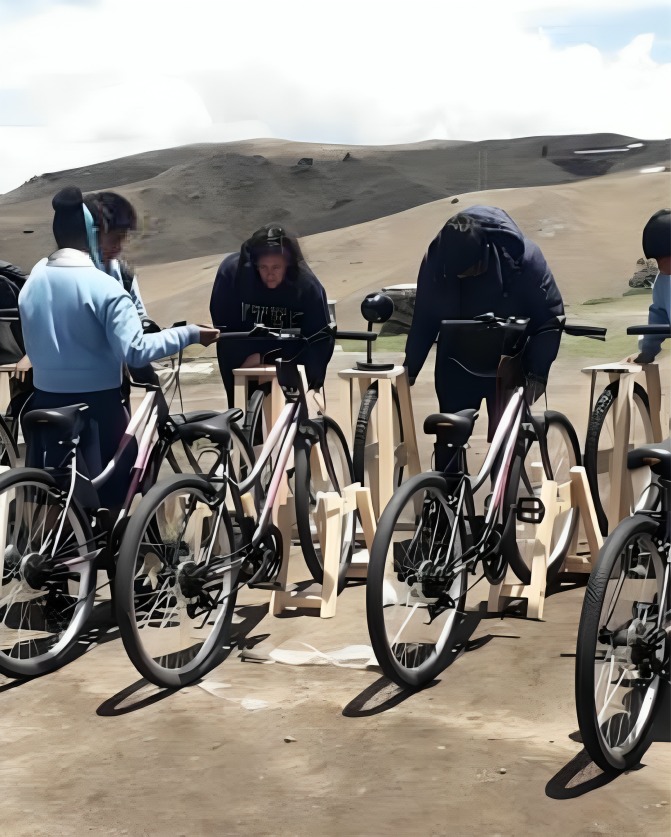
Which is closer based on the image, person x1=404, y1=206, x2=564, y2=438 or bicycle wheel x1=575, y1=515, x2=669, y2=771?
bicycle wheel x1=575, y1=515, x2=669, y2=771

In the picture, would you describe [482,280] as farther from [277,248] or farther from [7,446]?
[7,446]

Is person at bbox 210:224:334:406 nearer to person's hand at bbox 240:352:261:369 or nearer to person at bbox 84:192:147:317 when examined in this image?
person's hand at bbox 240:352:261:369

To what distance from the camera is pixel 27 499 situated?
4.57 metres

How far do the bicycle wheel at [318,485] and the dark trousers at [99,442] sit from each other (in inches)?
28.9

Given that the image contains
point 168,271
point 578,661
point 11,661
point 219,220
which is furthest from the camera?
point 219,220

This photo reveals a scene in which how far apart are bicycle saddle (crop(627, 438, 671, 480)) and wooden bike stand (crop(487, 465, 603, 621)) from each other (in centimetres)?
155

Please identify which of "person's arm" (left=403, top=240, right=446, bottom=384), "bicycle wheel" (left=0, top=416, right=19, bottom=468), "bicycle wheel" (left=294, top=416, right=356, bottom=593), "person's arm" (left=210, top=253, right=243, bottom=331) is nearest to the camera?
"bicycle wheel" (left=294, top=416, right=356, bottom=593)

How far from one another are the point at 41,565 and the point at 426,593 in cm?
131

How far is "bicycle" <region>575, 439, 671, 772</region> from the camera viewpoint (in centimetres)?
354

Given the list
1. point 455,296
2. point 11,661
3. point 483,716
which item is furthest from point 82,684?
point 455,296

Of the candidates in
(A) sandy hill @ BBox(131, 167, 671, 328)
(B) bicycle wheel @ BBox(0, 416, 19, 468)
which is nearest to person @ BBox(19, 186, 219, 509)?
(B) bicycle wheel @ BBox(0, 416, 19, 468)

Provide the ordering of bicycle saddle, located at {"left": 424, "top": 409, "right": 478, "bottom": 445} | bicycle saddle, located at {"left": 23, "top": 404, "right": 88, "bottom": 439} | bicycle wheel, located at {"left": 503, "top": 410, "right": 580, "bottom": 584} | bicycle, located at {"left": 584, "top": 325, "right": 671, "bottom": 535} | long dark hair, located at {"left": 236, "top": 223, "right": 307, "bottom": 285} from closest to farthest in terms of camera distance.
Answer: bicycle saddle, located at {"left": 23, "top": 404, "right": 88, "bottom": 439} → bicycle saddle, located at {"left": 424, "top": 409, "right": 478, "bottom": 445} → bicycle wheel, located at {"left": 503, "top": 410, "right": 580, "bottom": 584} → long dark hair, located at {"left": 236, "top": 223, "right": 307, "bottom": 285} → bicycle, located at {"left": 584, "top": 325, "right": 671, "bottom": 535}

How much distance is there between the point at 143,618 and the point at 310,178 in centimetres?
3183

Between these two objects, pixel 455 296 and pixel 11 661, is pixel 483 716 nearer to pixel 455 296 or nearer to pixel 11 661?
pixel 11 661
